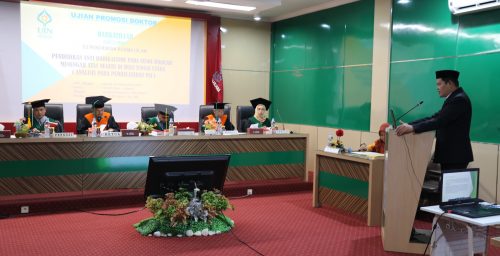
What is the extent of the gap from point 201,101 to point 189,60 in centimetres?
78

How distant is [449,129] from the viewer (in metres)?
3.86

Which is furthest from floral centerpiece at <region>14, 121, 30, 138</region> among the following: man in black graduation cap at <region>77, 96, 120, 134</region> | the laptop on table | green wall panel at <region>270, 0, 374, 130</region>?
green wall panel at <region>270, 0, 374, 130</region>

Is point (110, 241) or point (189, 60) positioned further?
point (189, 60)

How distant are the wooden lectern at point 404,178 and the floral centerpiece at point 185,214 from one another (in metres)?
1.39

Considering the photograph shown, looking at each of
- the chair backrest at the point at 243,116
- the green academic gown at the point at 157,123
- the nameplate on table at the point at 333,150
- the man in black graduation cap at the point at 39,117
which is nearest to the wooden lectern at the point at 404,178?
the nameplate on table at the point at 333,150

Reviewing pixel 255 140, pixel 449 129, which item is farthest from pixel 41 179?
pixel 449 129

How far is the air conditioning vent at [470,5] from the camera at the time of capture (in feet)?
15.9

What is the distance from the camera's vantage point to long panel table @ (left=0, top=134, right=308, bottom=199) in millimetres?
4598

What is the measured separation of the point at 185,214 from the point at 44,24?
481cm

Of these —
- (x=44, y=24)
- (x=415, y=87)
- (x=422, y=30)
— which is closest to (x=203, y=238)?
(x=415, y=87)

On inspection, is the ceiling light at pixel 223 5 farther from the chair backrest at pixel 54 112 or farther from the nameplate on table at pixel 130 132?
the nameplate on table at pixel 130 132

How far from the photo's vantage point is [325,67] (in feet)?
25.4

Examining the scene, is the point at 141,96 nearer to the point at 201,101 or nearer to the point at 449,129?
the point at 201,101

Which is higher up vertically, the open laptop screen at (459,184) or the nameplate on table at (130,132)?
the nameplate on table at (130,132)
